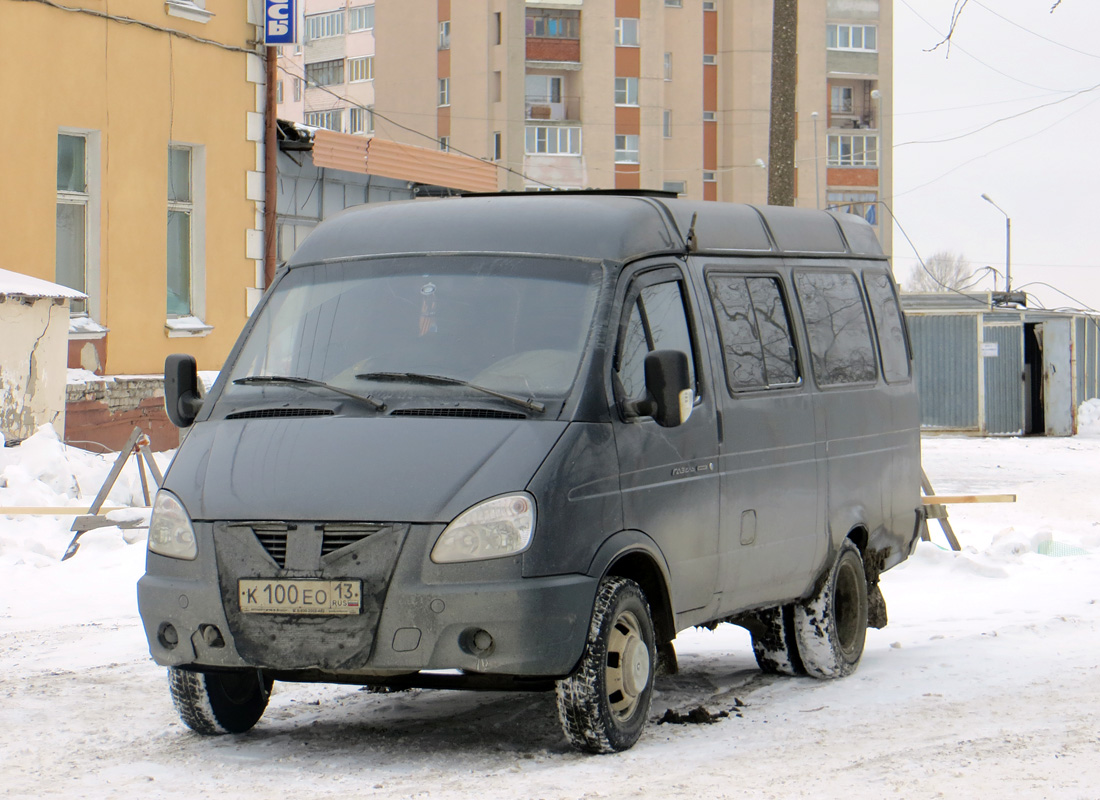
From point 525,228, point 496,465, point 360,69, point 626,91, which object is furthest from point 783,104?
point 360,69

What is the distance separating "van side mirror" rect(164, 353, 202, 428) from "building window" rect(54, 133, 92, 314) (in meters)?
11.8

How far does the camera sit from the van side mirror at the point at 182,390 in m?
7.06

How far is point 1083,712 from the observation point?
7.00 metres

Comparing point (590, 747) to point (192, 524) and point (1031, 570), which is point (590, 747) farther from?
point (1031, 570)

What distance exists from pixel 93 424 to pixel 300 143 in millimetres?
5825

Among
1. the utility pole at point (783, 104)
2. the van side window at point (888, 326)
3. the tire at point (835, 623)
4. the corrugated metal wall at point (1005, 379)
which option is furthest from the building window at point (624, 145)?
the tire at point (835, 623)

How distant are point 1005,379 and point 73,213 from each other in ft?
64.3

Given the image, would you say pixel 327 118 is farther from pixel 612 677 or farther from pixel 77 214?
pixel 612 677

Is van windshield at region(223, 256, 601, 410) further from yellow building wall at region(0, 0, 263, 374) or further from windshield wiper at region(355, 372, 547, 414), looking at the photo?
yellow building wall at region(0, 0, 263, 374)

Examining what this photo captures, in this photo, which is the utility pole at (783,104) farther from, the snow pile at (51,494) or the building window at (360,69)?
the building window at (360,69)

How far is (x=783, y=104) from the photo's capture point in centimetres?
1570

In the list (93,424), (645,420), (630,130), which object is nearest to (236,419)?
(645,420)

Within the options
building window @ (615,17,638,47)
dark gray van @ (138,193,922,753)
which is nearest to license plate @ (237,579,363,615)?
dark gray van @ (138,193,922,753)

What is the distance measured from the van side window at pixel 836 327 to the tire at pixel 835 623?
91 cm
